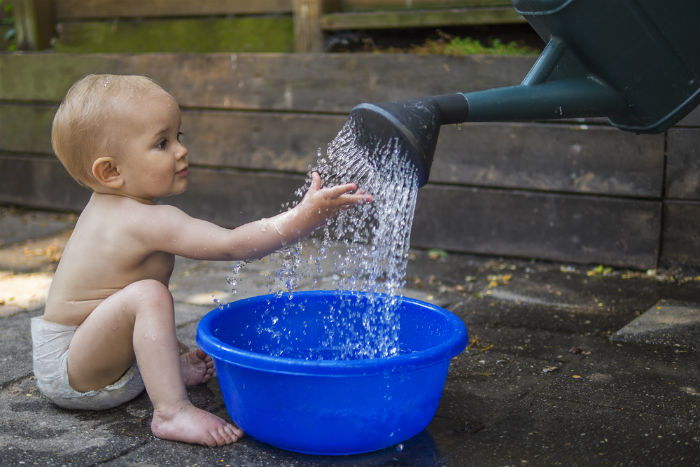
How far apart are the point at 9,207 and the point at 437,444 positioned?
3.64 meters

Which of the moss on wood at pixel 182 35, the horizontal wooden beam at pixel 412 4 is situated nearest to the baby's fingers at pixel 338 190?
the horizontal wooden beam at pixel 412 4

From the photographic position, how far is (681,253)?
311 centimetres

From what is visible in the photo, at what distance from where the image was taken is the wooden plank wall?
122 inches

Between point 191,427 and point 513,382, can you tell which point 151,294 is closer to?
point 191,427

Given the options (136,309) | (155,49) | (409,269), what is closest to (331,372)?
(136,309)

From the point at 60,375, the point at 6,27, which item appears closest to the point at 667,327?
the point at 60,375

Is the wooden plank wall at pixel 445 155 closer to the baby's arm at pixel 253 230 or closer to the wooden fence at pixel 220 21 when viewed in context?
the wooden fence at pixel 220 21

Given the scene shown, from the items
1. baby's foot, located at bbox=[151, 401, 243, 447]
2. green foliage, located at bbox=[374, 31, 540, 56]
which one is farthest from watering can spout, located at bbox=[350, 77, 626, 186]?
green foliage, located at bbox=[374, 31, 540, 56]

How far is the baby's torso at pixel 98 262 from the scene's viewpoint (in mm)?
1842

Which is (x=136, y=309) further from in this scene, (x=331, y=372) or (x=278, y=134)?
(x=278, y=134)

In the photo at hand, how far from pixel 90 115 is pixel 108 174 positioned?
0.14 metres

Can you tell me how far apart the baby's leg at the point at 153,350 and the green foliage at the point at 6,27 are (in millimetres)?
3481

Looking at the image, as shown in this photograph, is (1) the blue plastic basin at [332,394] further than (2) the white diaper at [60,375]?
No

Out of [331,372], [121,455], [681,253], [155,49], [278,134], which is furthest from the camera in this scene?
[155,49]
